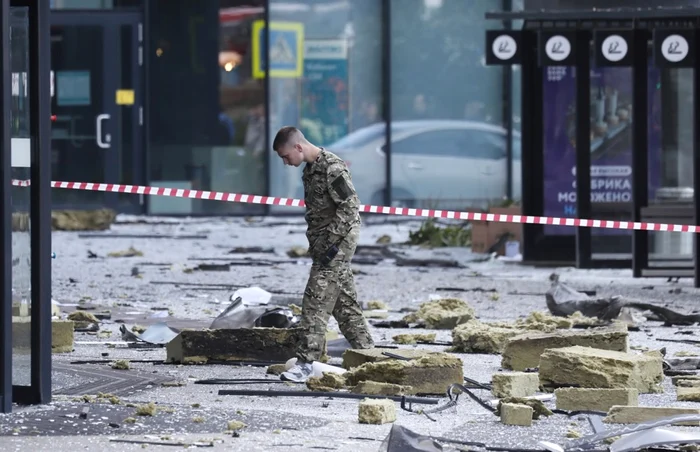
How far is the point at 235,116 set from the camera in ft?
80.2

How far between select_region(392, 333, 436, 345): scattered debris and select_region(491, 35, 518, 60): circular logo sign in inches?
238

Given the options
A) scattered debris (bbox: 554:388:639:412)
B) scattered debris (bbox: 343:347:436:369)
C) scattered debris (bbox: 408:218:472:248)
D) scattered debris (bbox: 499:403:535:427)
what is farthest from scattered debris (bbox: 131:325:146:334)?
scattered debris (bbox: 408:218:472:248)

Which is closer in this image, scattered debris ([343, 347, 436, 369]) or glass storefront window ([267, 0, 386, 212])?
scattered debris ([343, 347, 436, 369])

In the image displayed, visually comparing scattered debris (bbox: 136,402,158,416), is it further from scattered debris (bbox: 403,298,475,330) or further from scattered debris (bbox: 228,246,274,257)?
scattered debris (bbox: 228,246,274,257)

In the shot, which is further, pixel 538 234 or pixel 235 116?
pixel 235 116

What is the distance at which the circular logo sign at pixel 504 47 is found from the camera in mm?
16656

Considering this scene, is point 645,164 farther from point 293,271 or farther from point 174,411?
point 174,411

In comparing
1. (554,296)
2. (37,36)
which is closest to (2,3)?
(37,36)

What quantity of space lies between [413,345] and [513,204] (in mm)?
9204

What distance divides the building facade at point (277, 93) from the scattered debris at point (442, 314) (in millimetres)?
11627

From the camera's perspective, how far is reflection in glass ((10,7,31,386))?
322 inches

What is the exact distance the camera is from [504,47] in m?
16.7

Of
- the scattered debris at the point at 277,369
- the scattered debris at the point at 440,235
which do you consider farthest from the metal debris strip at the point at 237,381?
the scattered debris at the point at 440,235

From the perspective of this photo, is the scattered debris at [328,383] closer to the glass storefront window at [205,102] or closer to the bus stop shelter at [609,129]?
the bus stop shelter at [609,129]
